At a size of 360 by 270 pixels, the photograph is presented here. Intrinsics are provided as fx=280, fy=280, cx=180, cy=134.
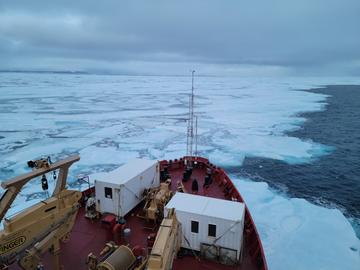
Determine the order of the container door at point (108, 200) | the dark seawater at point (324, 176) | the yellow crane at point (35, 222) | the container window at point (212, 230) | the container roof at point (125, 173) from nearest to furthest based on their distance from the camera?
1. the yellow crane at point (35, 222)
2. the container window at point (212, 230)
3. the container door at point (108, 200)
4. the container roof at point (125, 173)
5. the dark seawater at point (324, 176)

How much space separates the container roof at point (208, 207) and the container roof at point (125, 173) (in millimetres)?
1730

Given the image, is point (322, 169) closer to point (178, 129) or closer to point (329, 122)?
point (178, 129)

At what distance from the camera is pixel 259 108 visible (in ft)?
138

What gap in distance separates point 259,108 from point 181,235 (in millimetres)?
37798

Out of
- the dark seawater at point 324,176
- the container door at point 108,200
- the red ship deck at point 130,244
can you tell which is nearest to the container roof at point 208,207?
the red ship deck at point 130,244

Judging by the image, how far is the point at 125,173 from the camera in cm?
862

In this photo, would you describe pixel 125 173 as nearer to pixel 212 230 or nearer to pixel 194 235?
pixel 194 235

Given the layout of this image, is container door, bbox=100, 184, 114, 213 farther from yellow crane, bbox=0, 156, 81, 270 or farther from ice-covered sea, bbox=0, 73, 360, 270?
ice-covered sea, bbox=0, 73, 360, 270

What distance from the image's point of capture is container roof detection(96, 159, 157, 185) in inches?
321

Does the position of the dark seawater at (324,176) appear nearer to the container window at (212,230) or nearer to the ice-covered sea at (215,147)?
the ice-covered sea at (215,147)

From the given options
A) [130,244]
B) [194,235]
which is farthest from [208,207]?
[130,244]

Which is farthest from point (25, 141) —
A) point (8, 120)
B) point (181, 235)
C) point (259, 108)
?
point (259, 108)

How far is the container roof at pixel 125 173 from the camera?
8.15 metres

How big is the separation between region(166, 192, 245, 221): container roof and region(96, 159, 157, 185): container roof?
173 cm
